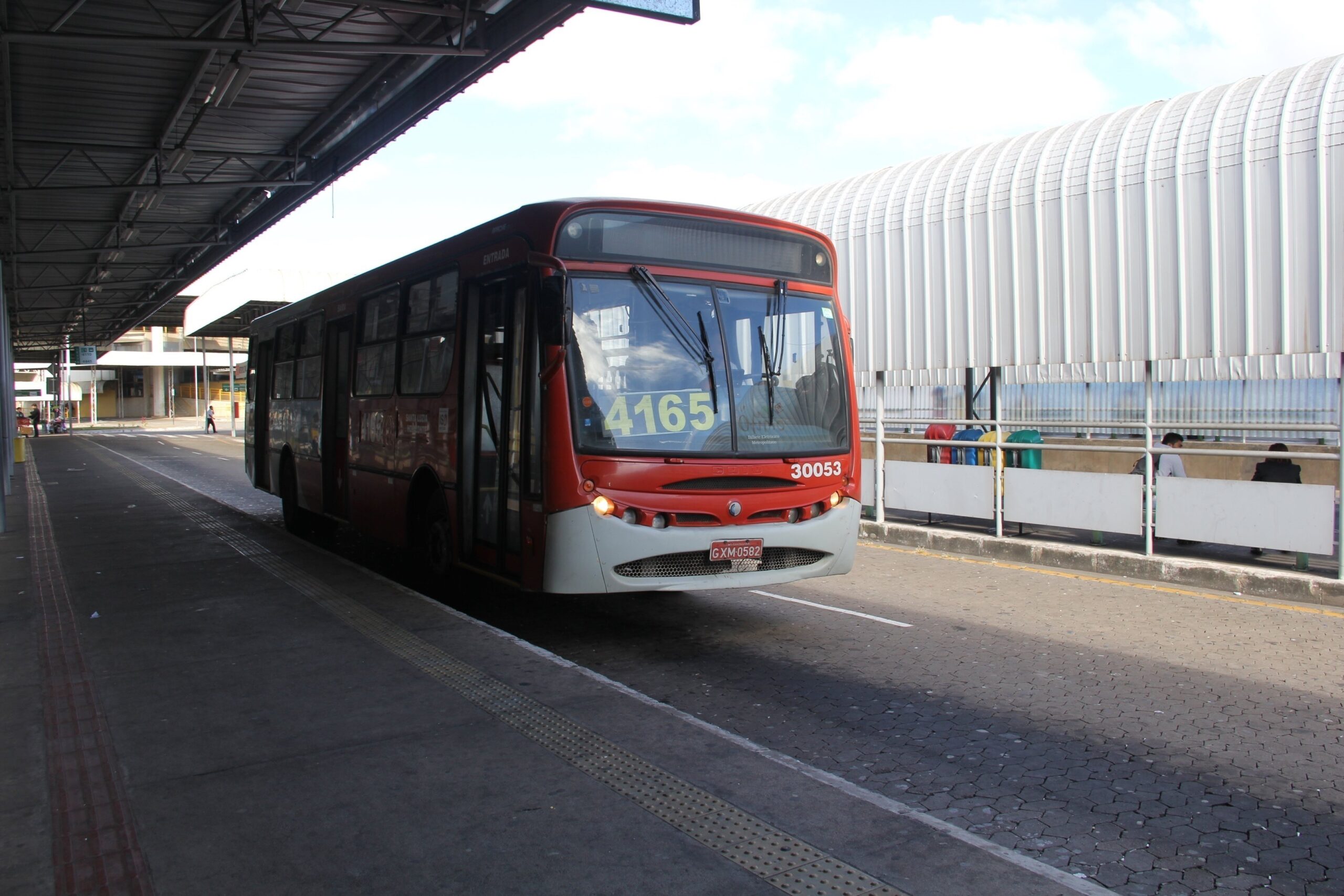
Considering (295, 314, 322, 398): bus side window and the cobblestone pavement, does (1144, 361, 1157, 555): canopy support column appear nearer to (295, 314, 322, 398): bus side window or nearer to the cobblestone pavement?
the cobblestone pavement

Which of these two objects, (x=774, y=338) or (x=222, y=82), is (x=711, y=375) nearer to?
(x=774, y=338)

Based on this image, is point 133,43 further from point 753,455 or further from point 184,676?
point 753,455

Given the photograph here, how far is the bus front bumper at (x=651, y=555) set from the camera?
673cm

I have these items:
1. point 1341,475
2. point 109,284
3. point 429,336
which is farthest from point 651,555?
point 109,284

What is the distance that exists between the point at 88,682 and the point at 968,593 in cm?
731

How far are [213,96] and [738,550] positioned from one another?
42.2 ft

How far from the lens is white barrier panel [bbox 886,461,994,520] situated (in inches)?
502

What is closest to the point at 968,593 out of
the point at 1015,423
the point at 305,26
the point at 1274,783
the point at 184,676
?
the point at 1015,423

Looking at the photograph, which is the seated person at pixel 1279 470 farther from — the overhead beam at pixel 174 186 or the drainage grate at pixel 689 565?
the overhead beam at pixel 174 186

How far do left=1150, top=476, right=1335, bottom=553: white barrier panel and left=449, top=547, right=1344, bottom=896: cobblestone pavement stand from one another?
1.11 meters

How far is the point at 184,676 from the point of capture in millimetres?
6465

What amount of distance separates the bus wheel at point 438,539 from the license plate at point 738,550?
2.56m

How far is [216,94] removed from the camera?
50.8 feet

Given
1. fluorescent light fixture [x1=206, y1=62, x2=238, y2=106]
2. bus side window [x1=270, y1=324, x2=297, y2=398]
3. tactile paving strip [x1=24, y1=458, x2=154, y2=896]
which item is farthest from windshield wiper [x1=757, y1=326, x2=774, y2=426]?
fluorescent light fixture [x1=206, y1=62, x2=238, y2=106]
